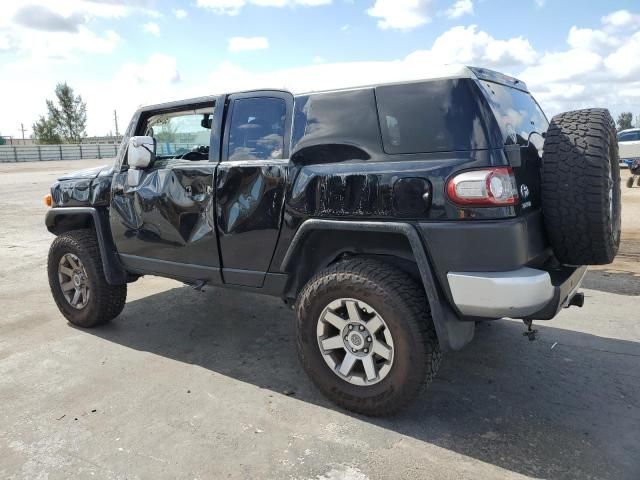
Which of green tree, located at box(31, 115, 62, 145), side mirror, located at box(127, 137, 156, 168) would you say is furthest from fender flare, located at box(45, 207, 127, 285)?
green tree, located at box(31, 115, 62, 145)

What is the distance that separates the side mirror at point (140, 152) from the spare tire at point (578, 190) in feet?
8.74

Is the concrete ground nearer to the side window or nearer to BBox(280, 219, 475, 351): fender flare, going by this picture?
BBox(280, 219, 475, 351): fender flare

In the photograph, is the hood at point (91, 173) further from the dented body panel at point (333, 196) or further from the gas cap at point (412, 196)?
the gas cap at point (412, 196)

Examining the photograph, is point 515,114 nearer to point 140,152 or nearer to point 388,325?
point 388,325

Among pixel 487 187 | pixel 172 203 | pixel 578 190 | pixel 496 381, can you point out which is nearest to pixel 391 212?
pixel 487 187

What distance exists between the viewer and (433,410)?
3.08m

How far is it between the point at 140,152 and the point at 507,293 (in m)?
2.68

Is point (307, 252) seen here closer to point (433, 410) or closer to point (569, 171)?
point (433, 410)

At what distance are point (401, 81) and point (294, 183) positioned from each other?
0.84m

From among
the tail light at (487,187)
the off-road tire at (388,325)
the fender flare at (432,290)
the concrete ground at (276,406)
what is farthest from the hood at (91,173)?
the tail light at (487,187)

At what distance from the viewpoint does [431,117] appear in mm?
2740

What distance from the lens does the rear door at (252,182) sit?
10.7 ft

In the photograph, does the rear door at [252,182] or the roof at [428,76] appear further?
the rear door at [252,182]

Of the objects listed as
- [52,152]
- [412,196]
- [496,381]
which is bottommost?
[496,381]
